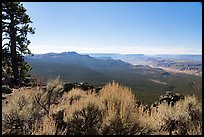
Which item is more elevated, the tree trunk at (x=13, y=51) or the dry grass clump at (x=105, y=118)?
the tree trunk at (x=13, y=51)

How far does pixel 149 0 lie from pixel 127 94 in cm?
380

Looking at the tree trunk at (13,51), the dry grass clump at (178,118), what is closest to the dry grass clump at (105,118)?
the dry grass clump at (178,118)

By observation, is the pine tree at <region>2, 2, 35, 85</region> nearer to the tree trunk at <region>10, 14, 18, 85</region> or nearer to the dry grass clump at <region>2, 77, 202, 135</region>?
the tree trunk at <region>10, 14, 18, 85</region>

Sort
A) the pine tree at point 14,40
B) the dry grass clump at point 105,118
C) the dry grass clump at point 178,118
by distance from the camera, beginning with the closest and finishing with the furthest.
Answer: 1. the dry grass clump at point 105,118
2. the dry grass clump at point 178,118
3. the pine tree at point 14,40

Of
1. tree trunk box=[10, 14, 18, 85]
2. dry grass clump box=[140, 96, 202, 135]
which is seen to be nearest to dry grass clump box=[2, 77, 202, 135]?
dry grass clump box=[140, 96, 202, 135]

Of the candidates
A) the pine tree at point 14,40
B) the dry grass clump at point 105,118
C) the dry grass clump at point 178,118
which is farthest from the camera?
the pine tree at point 14,40

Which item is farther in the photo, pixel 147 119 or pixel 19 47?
pixel 19 47

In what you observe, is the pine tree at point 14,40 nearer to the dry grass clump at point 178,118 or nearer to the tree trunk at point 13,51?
the tree trunk at point 13,51

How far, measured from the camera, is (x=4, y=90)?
14.0 metres

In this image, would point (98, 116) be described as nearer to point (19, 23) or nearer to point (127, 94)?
point (127, 94)

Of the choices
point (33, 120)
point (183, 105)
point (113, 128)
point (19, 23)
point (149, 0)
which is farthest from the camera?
point (19, 23)

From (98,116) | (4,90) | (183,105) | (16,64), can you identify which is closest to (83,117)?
(98,116)

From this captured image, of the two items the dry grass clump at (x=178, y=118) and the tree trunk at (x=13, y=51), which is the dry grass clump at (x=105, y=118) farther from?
the tree trunk at (x=13, y=51)

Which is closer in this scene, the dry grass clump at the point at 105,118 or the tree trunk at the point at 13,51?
the dry grass clump at the point at 105,118
